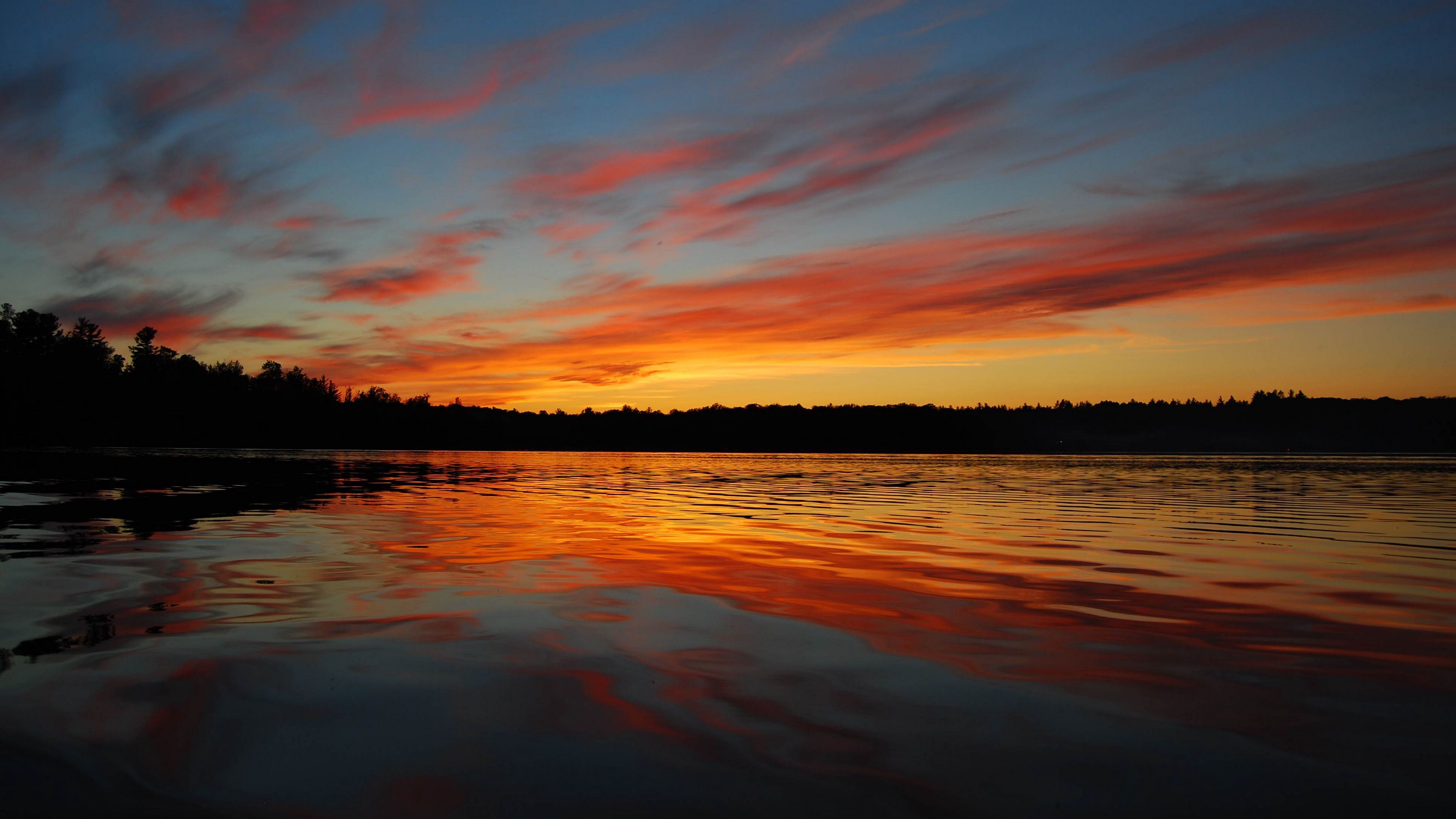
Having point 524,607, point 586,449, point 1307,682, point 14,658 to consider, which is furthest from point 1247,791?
point 586,449

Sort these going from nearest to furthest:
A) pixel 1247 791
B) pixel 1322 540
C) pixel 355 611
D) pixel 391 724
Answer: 1. pixel 1247 791
2. pixel 391 724
3. pixel 355 611
4. pixel 1322 540

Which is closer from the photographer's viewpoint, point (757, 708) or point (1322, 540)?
point (757, 708)

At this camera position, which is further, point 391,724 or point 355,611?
point 355,611

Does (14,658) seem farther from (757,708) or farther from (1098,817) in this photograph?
(1098,817)

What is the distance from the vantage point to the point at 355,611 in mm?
8266

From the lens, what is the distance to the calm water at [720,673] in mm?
4039

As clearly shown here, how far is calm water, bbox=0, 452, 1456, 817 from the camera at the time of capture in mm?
4039

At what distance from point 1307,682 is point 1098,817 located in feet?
11.1

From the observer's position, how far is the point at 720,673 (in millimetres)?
6152

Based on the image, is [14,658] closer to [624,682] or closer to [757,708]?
[624,682]

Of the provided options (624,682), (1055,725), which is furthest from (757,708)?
(1055,725)

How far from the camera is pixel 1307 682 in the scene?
5875 mm

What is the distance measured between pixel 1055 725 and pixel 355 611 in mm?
6873

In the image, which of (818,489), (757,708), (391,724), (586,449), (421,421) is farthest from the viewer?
(421,421)
